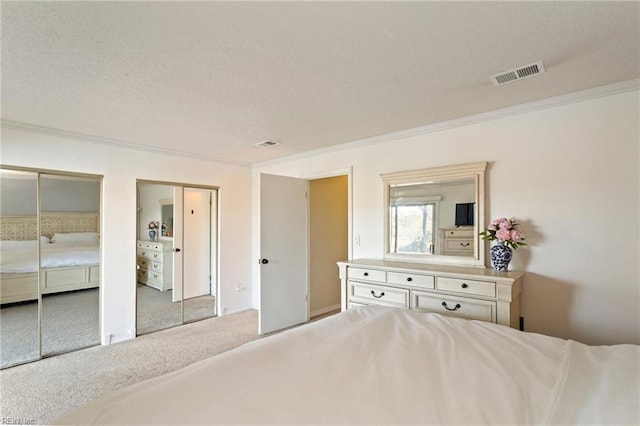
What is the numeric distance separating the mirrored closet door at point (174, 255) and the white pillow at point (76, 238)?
0.45 meters

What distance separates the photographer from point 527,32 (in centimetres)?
157

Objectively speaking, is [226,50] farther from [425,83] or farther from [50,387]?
[50,387]

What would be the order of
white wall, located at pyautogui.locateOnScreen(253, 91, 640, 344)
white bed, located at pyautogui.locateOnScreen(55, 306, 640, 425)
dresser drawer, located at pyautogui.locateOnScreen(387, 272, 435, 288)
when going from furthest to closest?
dresser drawer, located at pyautogui.locateOnScreen(387, 272, 435, 288), white wall, located at pyautogui.locateOnScreen(253, 91, 640, 344), white bed, located at pyautogui.locateOnScreen(55, 306, 640, 425)

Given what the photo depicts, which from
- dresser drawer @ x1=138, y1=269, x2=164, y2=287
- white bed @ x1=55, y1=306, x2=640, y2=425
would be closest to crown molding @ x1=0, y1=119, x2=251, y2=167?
dresser drawer @ x1=138, y1=269, x2=164, y2=287

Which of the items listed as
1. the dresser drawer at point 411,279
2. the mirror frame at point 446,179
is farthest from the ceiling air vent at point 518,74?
the dresser drawer at point 411,279

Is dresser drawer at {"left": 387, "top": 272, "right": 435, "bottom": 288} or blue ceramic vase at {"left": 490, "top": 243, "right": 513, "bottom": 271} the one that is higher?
blue ceramic vase at {"left": 490, "top": 243, "right": 513, "bottom": 271}

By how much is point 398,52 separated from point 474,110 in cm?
127

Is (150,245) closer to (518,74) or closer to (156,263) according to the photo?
(156,263)

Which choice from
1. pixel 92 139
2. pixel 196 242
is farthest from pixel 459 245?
pixel 92 139

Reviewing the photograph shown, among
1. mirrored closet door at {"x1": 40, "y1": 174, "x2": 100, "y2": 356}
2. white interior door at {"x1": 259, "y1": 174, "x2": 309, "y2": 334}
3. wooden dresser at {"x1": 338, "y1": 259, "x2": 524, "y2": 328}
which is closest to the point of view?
wooden dresser at {"x1": 338, "y1": 259, "x2": 524, "y2": 328}

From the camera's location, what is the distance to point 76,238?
338cm

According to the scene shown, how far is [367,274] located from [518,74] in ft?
6.49

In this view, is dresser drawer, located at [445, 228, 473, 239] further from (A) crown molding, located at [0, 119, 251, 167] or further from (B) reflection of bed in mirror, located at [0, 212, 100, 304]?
(B) reflection of bed in mirror, located at [0, 212, 100, 304]

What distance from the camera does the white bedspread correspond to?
10.1 feet
